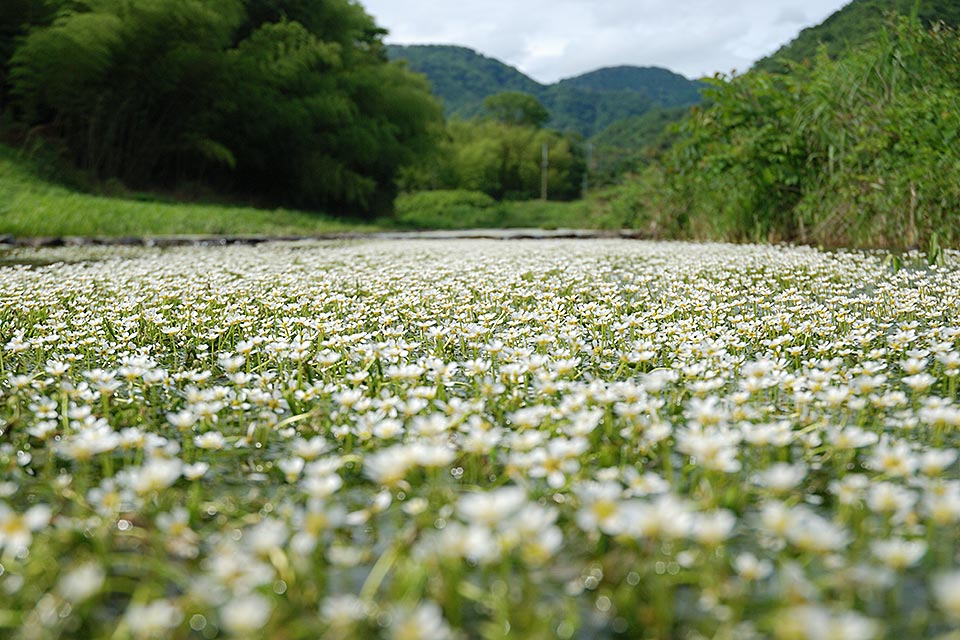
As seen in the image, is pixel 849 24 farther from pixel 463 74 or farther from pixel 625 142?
pixel 463 74

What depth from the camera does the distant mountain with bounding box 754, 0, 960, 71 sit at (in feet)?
32.2

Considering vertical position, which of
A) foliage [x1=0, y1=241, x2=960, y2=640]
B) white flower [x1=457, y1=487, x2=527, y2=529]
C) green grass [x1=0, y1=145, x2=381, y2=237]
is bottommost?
foliage [x1=0, y1=241, x2=960, y2=640]

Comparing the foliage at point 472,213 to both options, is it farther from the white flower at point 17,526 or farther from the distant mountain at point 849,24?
the white flower at point 17,526

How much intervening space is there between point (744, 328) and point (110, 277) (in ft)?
11.8

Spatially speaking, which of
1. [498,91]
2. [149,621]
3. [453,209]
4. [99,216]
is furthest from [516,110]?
[498,91]

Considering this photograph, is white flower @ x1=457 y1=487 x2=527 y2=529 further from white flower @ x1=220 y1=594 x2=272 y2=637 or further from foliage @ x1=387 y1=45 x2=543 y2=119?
foliage @ x1=387 y1=45 x2=543 y2=119

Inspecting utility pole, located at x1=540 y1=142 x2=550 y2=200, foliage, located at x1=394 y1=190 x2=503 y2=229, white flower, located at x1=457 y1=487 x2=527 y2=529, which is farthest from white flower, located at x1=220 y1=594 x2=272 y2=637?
utility pole, located at x1=540 y1=142 x2=550 y2=200

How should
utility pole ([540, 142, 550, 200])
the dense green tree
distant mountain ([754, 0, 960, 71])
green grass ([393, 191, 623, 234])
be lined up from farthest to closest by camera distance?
utility pole ([540, 142, 550, 200]) → green grass ([393, 191, 623, 234]) → the dense green tree → distant mountain ([754, 0, 960, 71])

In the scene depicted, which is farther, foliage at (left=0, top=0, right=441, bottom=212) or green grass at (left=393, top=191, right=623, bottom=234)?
green grass at (left=393, top=191, right=623, bottom=234)

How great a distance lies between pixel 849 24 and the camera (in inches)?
563

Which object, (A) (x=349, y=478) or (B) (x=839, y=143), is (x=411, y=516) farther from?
(B) (x=839, y=143)

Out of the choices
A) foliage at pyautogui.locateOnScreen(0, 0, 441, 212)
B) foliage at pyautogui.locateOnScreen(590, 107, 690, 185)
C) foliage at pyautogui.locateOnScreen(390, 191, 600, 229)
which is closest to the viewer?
foliage at pyautogui.locateOnScreen(0, 0, 441, 212)

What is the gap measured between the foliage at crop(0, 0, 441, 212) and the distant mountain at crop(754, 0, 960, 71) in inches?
379

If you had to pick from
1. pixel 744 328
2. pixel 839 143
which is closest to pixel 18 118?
pixel 839 143
